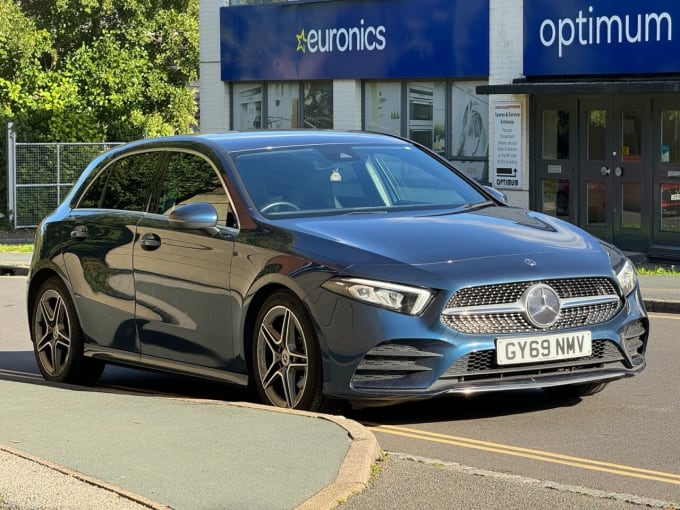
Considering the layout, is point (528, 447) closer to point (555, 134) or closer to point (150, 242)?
point (150, 242)

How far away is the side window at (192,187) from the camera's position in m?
8.85

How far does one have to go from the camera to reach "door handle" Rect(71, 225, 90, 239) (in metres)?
9.95

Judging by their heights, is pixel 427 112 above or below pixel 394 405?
above

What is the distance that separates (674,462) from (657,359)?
3989 millimetres

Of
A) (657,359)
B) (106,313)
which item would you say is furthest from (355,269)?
(657,359)

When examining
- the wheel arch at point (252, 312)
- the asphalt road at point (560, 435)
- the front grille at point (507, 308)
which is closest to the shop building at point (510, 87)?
the asphalt road at point (560, 435)

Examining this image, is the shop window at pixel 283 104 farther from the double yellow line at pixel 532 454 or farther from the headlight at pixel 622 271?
the double yellow line at pixel 532 454

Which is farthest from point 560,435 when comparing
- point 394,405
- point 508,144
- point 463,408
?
point 508,144

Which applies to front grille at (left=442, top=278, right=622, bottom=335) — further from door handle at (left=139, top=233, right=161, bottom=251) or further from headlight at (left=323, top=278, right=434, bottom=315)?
door handle at (left=139, top=233, right=161, bottom=251)

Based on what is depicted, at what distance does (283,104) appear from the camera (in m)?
28.5

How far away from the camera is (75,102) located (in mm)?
36062

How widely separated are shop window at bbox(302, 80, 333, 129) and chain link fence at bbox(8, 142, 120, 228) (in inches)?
213

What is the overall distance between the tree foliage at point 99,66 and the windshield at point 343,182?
81.8 ft

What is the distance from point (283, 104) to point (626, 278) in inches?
811
